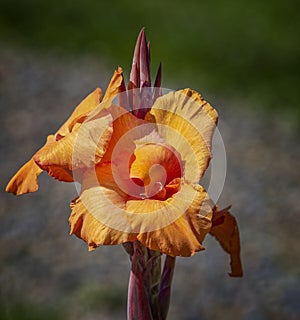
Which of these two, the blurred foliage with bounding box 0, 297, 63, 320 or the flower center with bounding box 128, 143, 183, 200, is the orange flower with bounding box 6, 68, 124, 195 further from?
the blurred foliage with bounding box 0, 297, 63, 320

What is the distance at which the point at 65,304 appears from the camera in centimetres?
226

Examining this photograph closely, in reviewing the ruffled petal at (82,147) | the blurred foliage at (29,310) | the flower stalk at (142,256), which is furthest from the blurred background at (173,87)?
the ruffled petal at (82,147)

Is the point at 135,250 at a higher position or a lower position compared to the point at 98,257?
lower

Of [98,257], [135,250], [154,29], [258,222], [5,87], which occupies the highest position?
[154,29]

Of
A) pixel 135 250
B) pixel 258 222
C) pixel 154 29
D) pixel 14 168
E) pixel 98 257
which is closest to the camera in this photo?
pixel 135 250

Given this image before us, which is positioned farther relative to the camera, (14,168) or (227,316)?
(14,168)

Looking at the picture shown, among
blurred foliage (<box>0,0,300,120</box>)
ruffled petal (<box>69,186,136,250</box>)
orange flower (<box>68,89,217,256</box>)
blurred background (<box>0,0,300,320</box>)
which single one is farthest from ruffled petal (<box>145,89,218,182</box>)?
blurred foliage (<box>0,0,300,120</box>)

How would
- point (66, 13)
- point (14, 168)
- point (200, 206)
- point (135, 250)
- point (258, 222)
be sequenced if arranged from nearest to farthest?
point (200, 206) → point (135, 250) → point (258, 222) → point (14, 168) → point (66, 13)

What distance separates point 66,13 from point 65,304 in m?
2.44

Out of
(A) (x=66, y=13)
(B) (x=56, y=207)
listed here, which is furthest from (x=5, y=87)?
(B) (x=56, y=207)

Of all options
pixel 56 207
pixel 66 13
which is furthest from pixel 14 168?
pixel 66 13

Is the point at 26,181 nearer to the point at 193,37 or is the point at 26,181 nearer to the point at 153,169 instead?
the point at 153,169

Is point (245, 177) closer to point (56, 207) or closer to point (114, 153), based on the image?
point (56, 207)

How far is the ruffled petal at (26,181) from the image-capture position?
36.8 inches
